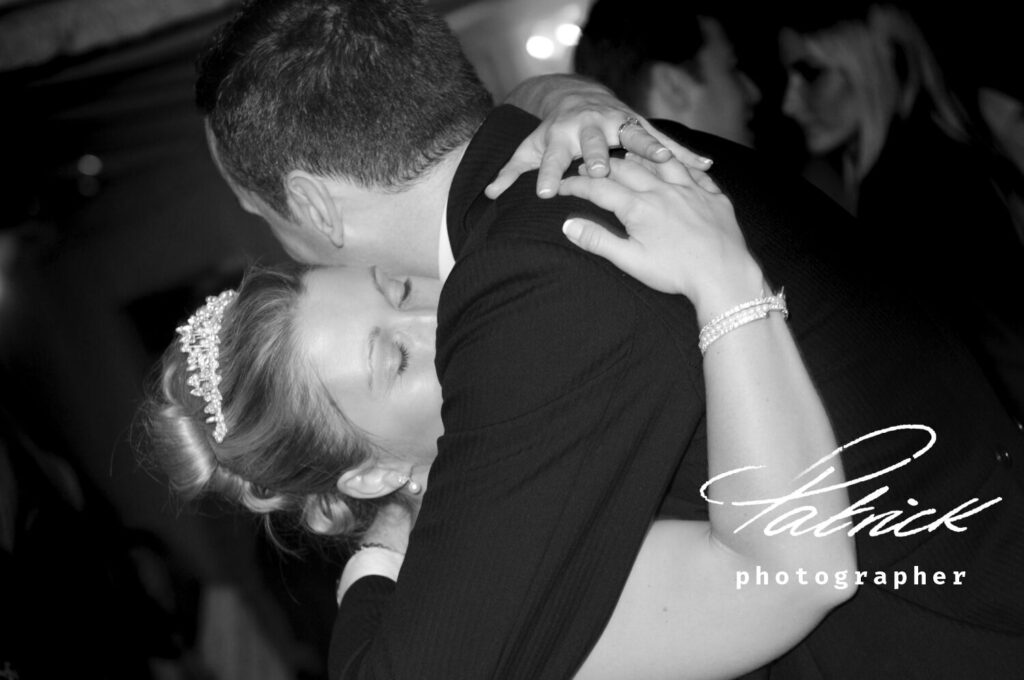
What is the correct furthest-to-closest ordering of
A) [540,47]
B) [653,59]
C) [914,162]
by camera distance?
[540,47] → [653,59] → [914,162]

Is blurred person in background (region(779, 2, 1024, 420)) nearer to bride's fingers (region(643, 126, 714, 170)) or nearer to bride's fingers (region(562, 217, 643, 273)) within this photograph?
bride's fingers (region(643, 126, 714, 170))

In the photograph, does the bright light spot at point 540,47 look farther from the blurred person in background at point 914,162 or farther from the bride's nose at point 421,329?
the bride's nose at point 421,329

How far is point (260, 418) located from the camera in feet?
5.81

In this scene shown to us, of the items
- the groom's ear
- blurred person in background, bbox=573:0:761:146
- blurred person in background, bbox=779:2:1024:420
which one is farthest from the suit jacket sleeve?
blurred person in background, bbox=573:0:761:146

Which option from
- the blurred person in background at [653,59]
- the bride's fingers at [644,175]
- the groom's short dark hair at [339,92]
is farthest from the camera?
the blurred person in background at [653,59]

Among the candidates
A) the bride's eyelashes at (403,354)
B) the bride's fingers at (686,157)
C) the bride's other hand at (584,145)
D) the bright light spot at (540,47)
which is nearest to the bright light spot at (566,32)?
the bright light spot at (540,47)

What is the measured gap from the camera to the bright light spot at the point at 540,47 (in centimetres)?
409

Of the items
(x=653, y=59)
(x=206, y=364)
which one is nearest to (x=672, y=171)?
(x=206, y=364)

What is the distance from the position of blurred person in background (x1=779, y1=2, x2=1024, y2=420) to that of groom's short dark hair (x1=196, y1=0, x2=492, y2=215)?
115cm

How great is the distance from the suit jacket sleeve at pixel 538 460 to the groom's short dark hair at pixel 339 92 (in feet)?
1.60

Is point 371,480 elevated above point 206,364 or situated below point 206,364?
below

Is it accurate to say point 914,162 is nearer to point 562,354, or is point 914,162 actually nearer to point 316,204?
point 316,204

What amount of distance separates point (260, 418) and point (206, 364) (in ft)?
0.49

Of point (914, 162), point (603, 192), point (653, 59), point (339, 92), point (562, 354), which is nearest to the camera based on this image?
point (562, 354)
